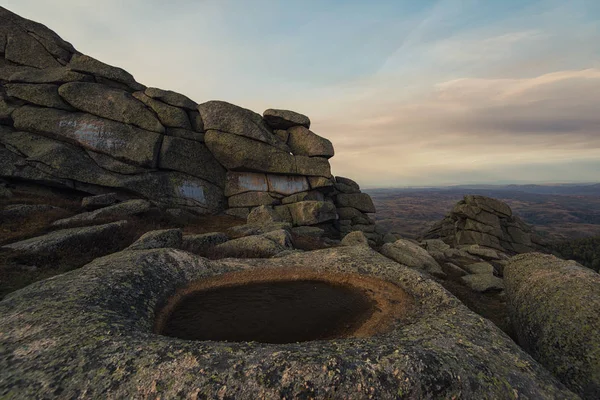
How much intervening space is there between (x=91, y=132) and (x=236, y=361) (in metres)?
42.6

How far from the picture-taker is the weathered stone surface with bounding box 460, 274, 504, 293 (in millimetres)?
22453

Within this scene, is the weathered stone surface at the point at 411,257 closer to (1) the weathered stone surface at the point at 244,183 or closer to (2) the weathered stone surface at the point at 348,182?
(1) the weathered stone surface at the point at 244,183

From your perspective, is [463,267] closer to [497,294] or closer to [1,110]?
[497,294]

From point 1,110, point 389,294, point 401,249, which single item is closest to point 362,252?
point 389,294

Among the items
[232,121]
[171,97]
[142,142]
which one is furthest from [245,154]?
[171,97]

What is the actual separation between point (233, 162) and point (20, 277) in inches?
1243

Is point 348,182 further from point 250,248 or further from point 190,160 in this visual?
point 250,248

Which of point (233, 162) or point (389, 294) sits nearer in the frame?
point (389, 294)

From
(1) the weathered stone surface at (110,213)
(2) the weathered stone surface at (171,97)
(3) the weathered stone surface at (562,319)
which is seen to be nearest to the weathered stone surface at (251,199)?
(1) the weathered stone surface at (110,213)

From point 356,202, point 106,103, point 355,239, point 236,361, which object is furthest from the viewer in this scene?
point 356,202

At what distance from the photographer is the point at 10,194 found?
97.0 ft

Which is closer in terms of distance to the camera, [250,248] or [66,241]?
[66,241]

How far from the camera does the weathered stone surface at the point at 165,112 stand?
136 ft

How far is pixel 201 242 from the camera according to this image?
69.8ft
